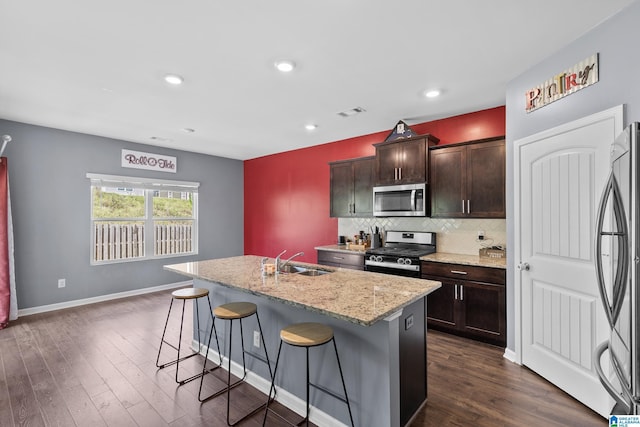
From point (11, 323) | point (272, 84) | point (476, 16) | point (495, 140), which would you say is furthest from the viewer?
point (11, 323)

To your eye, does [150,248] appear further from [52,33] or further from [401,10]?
[401,10]

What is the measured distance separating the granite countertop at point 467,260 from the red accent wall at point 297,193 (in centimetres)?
149

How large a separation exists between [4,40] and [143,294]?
412 cm

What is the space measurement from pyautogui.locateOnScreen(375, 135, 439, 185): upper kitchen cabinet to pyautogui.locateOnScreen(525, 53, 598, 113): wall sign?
1269mm

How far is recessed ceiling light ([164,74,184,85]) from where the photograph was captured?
2.76 m

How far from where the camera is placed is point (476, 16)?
6.43ft

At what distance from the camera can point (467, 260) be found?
3324mm

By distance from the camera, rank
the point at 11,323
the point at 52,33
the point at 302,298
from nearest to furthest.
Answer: the point at 302,298 < the point at 52,33 < the point at 11,323

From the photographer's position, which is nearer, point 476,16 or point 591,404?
point 476,16

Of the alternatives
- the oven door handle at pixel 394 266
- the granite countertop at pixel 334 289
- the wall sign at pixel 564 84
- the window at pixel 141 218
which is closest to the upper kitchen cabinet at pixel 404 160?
the oven door handle at pixel 394 266

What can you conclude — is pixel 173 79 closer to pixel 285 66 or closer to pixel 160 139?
pixel 285 66

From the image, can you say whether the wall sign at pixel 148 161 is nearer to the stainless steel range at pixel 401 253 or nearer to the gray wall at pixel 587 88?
the stainless steel range at pixel 401 253

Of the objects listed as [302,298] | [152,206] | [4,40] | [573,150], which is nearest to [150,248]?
[152,206]

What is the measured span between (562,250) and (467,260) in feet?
3.38
